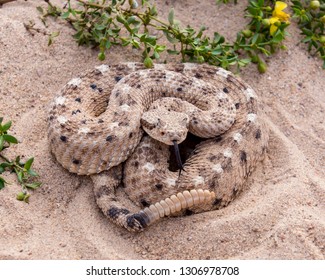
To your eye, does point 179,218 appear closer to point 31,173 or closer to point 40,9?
point 31,173

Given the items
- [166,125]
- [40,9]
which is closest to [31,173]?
[166,125]

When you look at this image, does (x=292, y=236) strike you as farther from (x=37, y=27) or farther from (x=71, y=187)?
(x=37, y=27)

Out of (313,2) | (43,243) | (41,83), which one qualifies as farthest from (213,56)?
(43,243)

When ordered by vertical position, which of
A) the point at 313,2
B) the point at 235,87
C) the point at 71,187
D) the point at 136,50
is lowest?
the point at 71,187

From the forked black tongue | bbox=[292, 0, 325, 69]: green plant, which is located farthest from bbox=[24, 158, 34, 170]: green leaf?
bbox=[292, 0, 325, 69]: green plant

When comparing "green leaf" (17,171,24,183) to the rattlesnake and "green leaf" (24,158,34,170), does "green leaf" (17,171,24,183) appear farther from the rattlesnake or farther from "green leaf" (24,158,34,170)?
the rattlesnake

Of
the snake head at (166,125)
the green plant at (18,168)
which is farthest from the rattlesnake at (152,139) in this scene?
the green plant at (18,168)

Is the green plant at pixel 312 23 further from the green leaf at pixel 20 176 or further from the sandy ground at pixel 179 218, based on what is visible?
the green leaf at pixel 20 176
